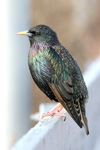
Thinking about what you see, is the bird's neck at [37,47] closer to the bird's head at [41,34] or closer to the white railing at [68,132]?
the bird's head at [41,34]

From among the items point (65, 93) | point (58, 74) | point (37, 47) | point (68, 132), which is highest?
point (37, 47)

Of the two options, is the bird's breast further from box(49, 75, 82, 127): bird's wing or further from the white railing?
the white railing

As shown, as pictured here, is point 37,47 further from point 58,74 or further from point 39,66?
point 58,74

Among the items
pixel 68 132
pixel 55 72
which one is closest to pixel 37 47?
pixel 55 72

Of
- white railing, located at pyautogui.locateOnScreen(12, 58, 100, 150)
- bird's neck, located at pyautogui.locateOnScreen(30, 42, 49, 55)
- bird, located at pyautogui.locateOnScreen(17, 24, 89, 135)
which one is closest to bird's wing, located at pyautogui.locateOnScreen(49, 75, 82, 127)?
bird, located at pyautogui.locateOnScreen(17, 24, 89, 135)

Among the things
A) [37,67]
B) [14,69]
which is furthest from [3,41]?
[37,67]

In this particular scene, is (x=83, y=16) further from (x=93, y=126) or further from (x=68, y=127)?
(x=68, y=127)
